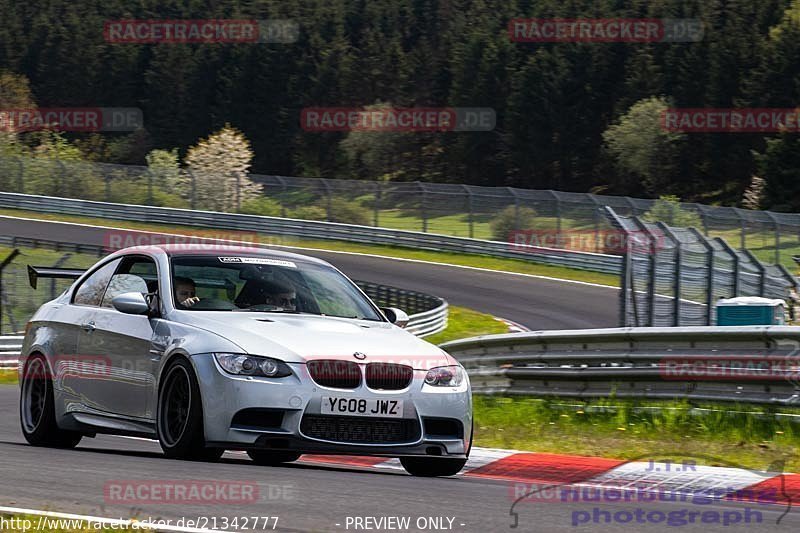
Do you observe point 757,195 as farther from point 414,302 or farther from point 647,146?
point 414,302

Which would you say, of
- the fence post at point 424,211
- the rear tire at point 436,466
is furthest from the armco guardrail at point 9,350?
the fence post at point 424,211

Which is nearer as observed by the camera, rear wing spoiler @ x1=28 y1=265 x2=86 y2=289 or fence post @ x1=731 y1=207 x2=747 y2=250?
rear wing spoiler @ x1=28 y1=265 x2=86 y2=289

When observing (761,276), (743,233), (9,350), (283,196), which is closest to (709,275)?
(761,276)

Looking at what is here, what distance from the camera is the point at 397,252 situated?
4297 cm

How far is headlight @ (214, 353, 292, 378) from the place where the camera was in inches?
299

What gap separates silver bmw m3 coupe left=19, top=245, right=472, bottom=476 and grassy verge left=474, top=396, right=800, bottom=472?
1.85 metres

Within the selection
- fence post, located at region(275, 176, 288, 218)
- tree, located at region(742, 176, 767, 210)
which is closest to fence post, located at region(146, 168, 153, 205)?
fence post, located at region(275, 176, 288, 218)

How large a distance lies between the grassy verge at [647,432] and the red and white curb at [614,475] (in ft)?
1.76

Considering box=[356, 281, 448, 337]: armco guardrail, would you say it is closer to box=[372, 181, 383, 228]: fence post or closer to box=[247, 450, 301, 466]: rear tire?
box=[372, 181, 383, 228]: fence post

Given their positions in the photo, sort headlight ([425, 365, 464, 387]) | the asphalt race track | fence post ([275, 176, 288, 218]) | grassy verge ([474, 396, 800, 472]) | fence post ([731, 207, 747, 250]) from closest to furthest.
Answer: headlight ([425, 365, 464, 387]) → grassy verge ([474, 396, 800, 472]) → fence post ([731, 207, 747, 250]) → the asphalt race track → fence post ([275, 176, 288, 218])

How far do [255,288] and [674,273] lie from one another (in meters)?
7.10

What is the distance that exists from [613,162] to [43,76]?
49699mm

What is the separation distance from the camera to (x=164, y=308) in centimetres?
851

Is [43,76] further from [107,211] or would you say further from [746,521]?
[746,521]
